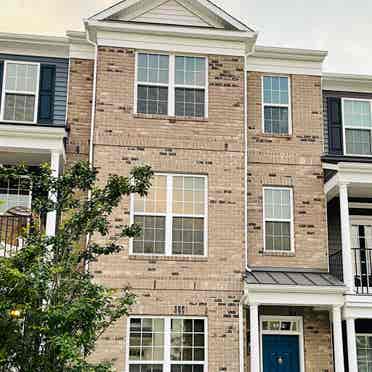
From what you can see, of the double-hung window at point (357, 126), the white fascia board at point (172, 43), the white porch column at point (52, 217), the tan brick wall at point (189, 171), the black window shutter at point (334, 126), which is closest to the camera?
the white porch column at point (52, 217)

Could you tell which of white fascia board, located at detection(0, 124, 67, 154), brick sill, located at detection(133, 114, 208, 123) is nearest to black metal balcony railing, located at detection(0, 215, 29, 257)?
white fascia board, located at detection(0, 124, 67, 154)

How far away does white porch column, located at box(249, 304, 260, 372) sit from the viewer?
1251 centimetres

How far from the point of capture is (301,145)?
15.3 meters

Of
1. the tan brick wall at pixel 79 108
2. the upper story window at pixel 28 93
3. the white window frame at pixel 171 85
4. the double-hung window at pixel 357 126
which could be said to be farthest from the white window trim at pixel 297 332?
the upper story window at pixel 28 93

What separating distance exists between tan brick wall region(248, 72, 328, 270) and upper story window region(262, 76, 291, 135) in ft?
0.50

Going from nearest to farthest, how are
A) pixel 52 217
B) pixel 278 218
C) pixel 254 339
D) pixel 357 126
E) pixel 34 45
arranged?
pixel 254 339, pixel 52 217, pixel 278 218, pixel 34 45, pixel 357 126

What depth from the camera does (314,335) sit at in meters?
14.0

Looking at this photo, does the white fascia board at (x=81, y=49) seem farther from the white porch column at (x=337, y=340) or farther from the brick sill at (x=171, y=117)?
the white porch column at (x=337, y=340)

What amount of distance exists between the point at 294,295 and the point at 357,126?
5.64 metres

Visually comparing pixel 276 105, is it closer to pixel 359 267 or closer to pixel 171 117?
pixel 171 117

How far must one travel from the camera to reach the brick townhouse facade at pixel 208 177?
1315 centimetres

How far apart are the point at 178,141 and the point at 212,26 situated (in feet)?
9.77

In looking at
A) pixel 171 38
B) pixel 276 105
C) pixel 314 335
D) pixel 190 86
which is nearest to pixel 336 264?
pixel 314 335

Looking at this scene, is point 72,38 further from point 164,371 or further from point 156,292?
point 164,371
